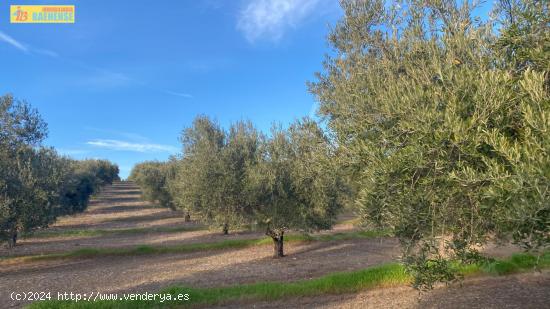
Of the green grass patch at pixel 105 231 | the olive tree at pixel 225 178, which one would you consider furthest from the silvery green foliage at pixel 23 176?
the green grass patch at pixel 105 231

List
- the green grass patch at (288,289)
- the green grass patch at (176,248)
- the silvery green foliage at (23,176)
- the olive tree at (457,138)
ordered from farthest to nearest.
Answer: the green grass patch at (176,248)
the silvery green foliage at (23,176)
the green grass patch at (288,289)
the olive tree at (457,138)

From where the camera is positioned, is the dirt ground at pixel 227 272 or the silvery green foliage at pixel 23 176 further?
the silvery green foliage at pixel 23 176

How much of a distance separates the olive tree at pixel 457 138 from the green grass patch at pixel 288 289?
276 inches

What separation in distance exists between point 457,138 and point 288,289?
11646 mm

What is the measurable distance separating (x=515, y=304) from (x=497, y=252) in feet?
36.0

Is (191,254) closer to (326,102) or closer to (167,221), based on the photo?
(326,102)

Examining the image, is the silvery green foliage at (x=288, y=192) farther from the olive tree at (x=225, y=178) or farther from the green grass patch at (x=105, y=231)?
the green grass patch at (x=105, y=231)

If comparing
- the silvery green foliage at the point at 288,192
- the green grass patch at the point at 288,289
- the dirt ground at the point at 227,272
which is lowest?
the dirt ground at the point at 227,272

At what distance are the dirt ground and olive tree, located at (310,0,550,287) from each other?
11.4ft

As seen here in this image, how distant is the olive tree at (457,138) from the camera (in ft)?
20.7

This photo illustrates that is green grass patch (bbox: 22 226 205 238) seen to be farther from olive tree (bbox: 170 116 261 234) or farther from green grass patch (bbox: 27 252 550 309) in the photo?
green grass patch (bbox: 27 252 550 309)

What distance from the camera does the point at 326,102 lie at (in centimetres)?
1287

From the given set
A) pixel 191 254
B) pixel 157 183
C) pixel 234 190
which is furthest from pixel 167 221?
pixel 234 190

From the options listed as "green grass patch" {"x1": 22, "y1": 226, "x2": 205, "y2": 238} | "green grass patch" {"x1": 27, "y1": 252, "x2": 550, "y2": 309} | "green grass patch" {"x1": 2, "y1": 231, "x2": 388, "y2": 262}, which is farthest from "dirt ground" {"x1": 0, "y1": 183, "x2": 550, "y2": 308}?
"green grass patch" {"x1": 22, "y1": 226, "x2": 205, "y2": 238}
